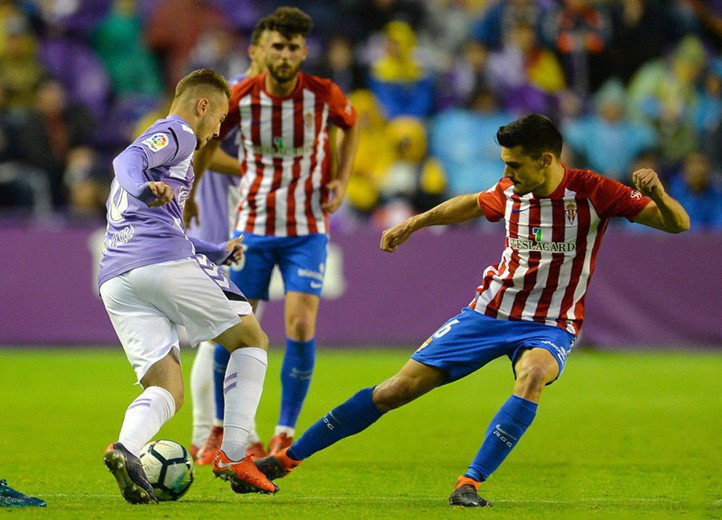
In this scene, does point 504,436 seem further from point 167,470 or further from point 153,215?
point 153,215

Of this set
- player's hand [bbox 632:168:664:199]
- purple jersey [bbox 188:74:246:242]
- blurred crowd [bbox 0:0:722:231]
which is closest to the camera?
player's hand [bbox 632:168:664:199]

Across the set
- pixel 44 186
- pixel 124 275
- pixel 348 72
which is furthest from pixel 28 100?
pixel 124 275

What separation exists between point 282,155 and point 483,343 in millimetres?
2158

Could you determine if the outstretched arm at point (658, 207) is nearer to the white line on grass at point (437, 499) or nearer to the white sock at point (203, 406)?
the white line on grass at point (437, 499)

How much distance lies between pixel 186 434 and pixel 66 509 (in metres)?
2.55

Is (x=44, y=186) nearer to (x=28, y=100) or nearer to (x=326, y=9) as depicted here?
(x=28, y=100)

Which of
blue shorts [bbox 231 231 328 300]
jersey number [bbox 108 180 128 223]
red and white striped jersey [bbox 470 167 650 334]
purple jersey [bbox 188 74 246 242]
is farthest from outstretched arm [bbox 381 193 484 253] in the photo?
purple jersey [bbox 188 74 246 242]

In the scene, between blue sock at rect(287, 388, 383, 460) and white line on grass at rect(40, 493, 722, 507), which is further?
blue sock at rect(287, 388, 383, 460)

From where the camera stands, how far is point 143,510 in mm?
4754

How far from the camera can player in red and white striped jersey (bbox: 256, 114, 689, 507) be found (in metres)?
5.27

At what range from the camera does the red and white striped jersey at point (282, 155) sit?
6.90 meters

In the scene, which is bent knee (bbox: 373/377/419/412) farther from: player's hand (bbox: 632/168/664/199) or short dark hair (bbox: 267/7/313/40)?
short dark hair (bbox: 267/7/313/40)

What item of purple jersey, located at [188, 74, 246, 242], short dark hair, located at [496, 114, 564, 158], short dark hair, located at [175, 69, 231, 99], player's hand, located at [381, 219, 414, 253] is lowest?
purple jersey, located at [188, 74, 246, 242]

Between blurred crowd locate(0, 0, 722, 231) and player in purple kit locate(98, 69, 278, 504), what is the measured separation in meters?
7.35
